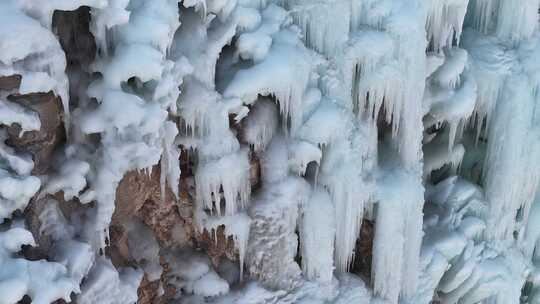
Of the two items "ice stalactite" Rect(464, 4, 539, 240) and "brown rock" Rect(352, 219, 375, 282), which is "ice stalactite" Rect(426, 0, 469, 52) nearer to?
"ice stalactite" Rect(464, 4, 539, 240)

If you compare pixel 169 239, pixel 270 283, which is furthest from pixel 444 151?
pixel 169 239

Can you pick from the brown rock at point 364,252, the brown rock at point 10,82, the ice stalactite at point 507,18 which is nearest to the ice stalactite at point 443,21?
the ice stalactite at point 507,18

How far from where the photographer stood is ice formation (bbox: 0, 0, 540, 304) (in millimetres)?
4395

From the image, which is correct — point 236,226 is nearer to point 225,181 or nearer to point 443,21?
point 225,181

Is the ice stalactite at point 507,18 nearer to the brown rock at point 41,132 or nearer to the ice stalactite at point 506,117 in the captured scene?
the ice stalactite at point 506,117

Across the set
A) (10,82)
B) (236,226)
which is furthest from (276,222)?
(10,82)

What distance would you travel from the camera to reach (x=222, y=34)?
5.14 meters

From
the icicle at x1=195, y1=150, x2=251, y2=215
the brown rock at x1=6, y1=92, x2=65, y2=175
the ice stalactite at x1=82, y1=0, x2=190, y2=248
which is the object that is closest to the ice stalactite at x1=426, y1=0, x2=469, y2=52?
the icicle at x1=195, y1=150, x2=251, y2=215

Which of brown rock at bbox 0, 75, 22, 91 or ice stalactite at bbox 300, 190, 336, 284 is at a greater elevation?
brown rock at bbox 0, 75, 22, 91

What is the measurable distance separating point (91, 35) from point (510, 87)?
4291 millimetres

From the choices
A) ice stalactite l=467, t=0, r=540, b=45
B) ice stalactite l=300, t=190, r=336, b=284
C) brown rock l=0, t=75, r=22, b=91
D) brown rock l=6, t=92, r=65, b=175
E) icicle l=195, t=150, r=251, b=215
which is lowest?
ice stalactite l=300, t=190, r=336, b=284

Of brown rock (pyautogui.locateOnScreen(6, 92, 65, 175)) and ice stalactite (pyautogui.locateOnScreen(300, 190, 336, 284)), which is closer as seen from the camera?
brown rock (pyautogui.locateOnScreen(6, 92, 65, 175))

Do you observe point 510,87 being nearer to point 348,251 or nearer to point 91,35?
point 348,251

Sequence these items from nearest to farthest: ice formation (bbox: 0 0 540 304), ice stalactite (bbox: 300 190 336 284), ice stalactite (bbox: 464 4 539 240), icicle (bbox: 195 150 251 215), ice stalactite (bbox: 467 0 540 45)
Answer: ice formation (bbox: 0 0 540 304) → icicle (bbox: 195 150 251 215) → ice stalactite (bbox: 300 190 336 284) → ice stalactite (bbox: 464 4 539 240) → ice stalactite (bbox: 467 0 540 45)
